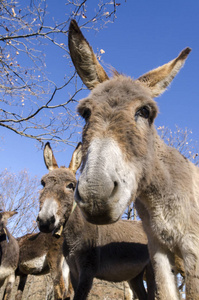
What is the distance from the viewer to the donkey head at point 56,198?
4965 mm

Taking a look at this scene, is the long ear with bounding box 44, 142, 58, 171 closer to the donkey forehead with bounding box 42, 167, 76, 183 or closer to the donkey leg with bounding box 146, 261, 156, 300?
the donkey forehead with bounding box 42, 167, 76, 183

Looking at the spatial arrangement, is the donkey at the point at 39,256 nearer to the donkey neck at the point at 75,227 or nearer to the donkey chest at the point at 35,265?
the donkey chest at the point at 35,265

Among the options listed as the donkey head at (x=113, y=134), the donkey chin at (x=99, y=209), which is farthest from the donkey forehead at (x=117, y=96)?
the donkey chin at (x=99, y=209)

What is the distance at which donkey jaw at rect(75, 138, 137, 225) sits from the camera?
6.13 ft

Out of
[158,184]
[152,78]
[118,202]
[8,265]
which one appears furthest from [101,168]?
[8,265]

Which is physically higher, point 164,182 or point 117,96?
point 117,96

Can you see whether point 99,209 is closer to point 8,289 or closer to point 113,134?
point 113,134

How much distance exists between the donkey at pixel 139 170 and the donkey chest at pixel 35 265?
6.50 meters

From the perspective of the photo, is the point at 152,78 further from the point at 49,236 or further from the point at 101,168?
the point at 49,236

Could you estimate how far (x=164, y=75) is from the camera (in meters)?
3.24

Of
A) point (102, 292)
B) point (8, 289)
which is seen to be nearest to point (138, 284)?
point (8, 289)

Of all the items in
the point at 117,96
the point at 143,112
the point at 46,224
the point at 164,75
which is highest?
the point at 164,75

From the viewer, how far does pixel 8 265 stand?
29.1ft

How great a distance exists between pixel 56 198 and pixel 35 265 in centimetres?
450
